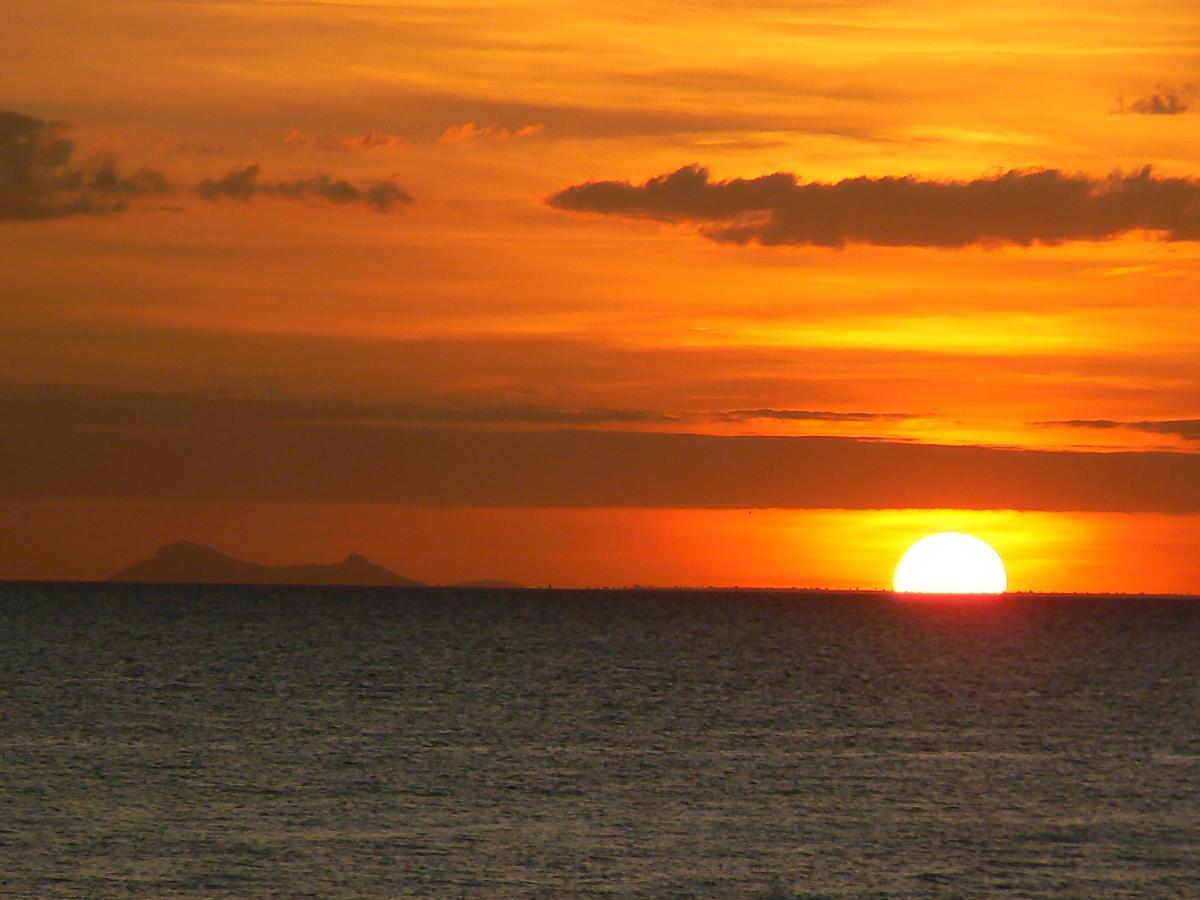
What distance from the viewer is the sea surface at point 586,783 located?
126ft

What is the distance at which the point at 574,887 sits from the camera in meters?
36.8

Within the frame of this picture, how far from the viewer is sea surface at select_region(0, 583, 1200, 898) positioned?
38531 mm

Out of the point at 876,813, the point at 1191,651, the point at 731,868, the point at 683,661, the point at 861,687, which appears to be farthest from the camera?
the point at 1191,651

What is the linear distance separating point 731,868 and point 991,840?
8.45m

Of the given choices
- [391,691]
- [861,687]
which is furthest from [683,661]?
[391,691]

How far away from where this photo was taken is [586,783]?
5500 cm

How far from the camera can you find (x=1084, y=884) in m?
37.5

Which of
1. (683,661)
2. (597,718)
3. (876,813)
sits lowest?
(876,813)

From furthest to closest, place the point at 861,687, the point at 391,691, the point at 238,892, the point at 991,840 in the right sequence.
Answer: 1. the point at 861,687
2. the point at 391,691
3. the point at 991,840
4. the point at 238,892

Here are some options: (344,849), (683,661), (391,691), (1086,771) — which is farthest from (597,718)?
(683,661)

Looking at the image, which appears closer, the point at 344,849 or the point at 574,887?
the point at 574,887

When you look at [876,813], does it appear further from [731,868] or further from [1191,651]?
[1191,651]

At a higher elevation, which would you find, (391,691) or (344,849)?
(391,691)

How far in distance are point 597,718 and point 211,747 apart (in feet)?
75.4
